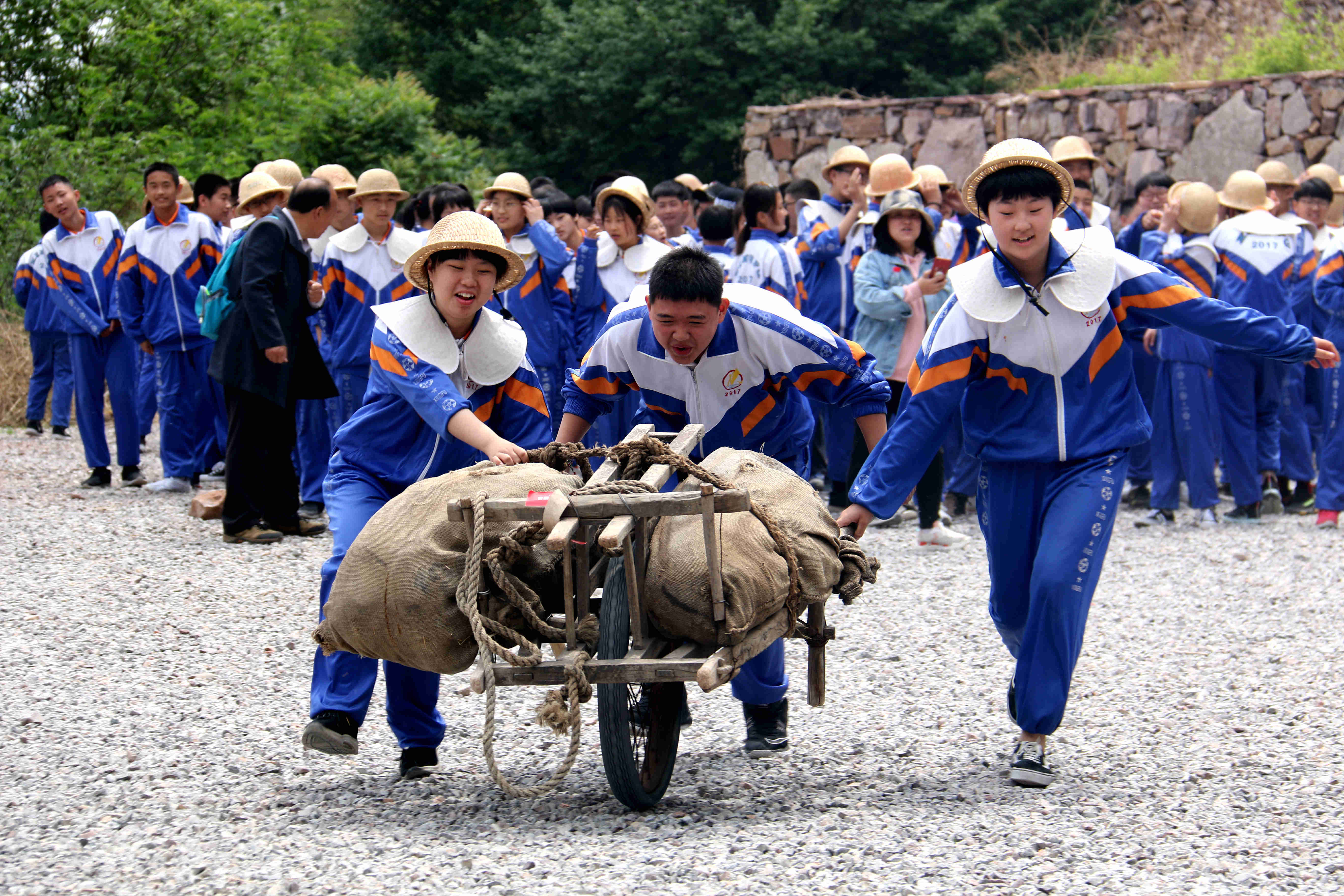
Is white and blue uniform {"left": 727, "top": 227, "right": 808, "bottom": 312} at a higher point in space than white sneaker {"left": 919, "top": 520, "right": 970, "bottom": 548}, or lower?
higher

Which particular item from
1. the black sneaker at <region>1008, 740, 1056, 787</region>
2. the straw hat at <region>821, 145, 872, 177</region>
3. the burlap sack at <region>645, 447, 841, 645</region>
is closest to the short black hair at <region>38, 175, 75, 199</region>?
the straw hat at <region>821, 145, 872, 177</region>

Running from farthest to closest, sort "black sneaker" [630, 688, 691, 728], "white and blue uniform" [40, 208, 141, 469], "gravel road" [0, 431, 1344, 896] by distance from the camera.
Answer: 1. "white and blue uniform" [40, 208, 141, 469]
2. "black sneaker" [630, 688, 691, 728]
3. "gravel road" [0, 431, 1344, 896]

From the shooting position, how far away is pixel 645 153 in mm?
21875

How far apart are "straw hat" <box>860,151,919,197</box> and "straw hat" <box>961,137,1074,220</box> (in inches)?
183

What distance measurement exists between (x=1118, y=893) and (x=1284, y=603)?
4.08m

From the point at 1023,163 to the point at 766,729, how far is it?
190 centimetres

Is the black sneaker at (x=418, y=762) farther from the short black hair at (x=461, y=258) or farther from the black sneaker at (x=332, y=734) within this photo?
the short black hair at (x=461, y=258)

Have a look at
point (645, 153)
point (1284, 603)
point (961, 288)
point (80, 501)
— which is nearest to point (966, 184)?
point (961, 288)

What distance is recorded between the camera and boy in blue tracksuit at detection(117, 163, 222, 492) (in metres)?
9.72

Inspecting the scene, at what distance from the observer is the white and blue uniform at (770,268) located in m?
8.40

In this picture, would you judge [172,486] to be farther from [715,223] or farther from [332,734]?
[332,734]

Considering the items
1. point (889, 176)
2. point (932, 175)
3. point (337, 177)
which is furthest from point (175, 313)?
point (932, 175)

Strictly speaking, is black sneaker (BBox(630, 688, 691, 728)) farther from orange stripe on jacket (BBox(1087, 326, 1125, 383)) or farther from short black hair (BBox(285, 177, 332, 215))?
short black hair (BBox(285, 177, 332, 215))

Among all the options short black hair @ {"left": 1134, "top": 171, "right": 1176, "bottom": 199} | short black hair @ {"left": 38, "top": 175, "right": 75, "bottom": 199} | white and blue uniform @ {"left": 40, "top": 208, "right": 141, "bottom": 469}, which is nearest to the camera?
short black hair @ {"left": 1134, "top": 171, "right": 1176, "bottom": 199}
